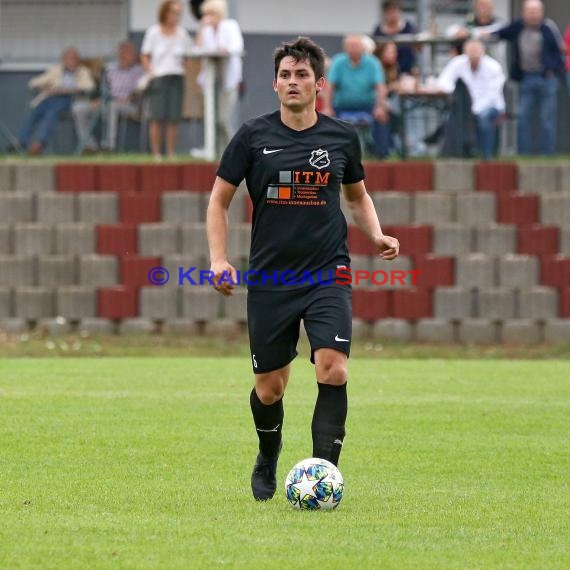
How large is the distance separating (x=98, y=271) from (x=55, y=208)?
3.20 ft

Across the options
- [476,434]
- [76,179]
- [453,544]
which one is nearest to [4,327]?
[76,179]

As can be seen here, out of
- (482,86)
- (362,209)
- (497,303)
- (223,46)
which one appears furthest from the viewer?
(223,46)

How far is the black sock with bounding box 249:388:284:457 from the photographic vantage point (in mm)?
8078

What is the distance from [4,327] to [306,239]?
11.6m

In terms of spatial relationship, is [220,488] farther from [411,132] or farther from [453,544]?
[411,132]

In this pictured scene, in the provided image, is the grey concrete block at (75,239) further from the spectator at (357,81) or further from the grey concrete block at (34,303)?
the spectator at (357,81)

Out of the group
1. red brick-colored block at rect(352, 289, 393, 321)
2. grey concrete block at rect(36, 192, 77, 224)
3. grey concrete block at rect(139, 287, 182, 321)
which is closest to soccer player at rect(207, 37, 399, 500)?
red brick-colored block at rect(352, 289, 393, 321)

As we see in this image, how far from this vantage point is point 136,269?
62.2 ft

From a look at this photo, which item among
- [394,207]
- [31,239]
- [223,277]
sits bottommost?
[31,239]

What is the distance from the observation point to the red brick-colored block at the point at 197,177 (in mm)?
19297

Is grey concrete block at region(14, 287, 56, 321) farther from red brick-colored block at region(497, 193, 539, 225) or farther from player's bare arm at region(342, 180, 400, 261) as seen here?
player's bare arm at region(342, 180, 400, 261)

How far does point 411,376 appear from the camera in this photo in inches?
581

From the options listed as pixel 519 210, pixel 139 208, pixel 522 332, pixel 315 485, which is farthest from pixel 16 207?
pixel 315 485

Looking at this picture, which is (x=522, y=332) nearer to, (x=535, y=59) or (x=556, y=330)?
(x=556, y=330)
